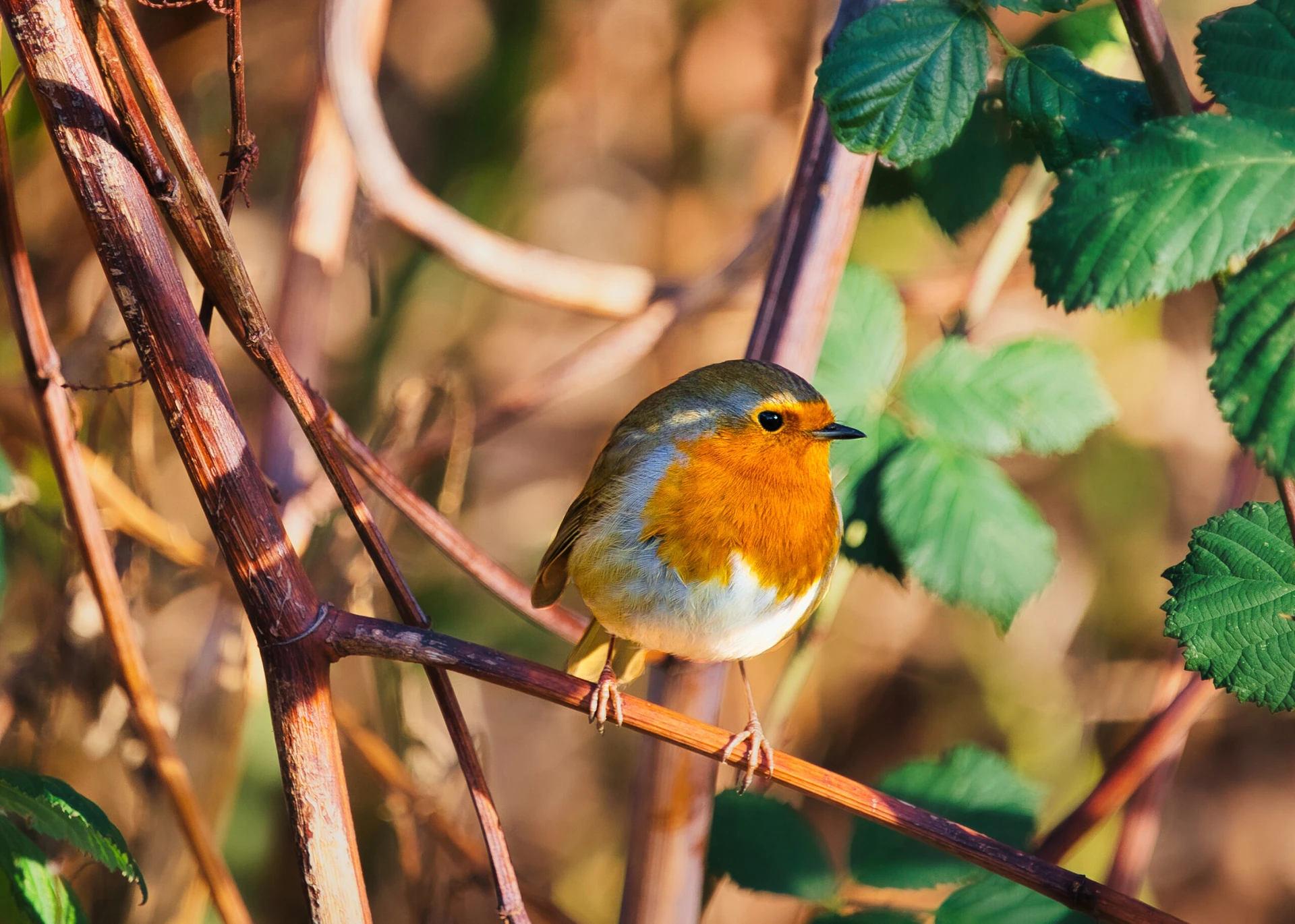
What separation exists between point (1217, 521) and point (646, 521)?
1.89 ft

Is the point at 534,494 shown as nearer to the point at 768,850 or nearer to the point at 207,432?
the point at 768,850

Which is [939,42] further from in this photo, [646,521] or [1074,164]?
[646,521]

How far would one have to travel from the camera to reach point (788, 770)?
0.86m

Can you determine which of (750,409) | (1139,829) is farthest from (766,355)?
(1139,829)

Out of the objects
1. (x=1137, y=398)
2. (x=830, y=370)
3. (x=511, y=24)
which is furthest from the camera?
(x=511, y=24)

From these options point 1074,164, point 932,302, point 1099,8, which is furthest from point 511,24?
point 1074,164

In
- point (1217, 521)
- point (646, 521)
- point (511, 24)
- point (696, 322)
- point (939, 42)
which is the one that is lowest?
point (1217, 521)

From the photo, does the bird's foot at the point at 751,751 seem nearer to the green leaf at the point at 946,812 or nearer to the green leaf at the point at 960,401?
the green leaf at the point at 946,812

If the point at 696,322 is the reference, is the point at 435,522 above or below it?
below

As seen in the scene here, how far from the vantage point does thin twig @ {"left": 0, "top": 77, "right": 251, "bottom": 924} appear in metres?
0.95

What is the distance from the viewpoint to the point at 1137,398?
2305mm

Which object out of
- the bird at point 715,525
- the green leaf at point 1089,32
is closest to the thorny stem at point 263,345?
the bird at point 715,525

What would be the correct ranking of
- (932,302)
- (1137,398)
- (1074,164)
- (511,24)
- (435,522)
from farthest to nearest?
1. (511,24)
2. (1137,398)
3. (932,302)
4. (435,522)
5. (1074,164)

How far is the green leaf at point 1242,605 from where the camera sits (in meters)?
0.77
